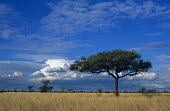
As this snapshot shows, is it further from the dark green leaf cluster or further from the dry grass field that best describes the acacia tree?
the dry grass field

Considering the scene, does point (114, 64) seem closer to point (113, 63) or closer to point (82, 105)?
point (113, 63)

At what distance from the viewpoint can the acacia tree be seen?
3478 cm

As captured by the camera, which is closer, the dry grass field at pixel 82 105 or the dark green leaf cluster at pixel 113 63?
the dry grass field at pixel 82 105

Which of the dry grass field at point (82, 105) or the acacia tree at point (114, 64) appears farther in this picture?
the acacia tree at point (114, 64)

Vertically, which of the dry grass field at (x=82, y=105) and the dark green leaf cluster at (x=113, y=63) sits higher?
the dark green leaf cluster at (x=113, y=63)

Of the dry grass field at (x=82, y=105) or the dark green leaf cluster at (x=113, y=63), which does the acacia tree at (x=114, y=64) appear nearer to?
the dark green leaf cluster at (x=113, y=63)

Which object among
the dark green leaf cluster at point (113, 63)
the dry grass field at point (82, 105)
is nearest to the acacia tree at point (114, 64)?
the dark green leaf cluster at point (113, 63)

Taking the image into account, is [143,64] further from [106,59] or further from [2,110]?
[2,110]

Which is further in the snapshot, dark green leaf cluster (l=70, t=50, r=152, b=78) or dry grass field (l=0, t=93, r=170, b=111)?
dark green leaf cluster (l=70, t=50, r=152, b=78)

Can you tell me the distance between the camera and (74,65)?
1508 inches

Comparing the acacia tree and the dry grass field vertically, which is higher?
the acacia tree

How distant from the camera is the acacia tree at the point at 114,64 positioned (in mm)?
34781

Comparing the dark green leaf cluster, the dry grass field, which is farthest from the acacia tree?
the dry grass field

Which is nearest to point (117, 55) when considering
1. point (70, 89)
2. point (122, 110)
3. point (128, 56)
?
point (128, 56)
